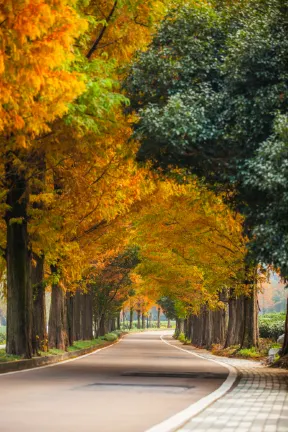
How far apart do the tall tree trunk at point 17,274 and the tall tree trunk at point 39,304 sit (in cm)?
358

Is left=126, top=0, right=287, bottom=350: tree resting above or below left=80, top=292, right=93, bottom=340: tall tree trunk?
above

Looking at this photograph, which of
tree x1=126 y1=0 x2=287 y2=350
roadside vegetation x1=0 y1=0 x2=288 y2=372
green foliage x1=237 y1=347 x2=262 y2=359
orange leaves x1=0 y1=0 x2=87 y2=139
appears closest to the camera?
orange leaves x1=0 y1=0 x2=87 y2=139

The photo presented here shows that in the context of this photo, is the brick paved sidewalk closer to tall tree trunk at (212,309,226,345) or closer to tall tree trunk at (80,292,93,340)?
tall tree trunk at (212,309,226,345)

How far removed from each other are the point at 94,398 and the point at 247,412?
3.28m

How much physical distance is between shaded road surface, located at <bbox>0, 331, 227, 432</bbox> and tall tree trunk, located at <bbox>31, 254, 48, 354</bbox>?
6.56 m

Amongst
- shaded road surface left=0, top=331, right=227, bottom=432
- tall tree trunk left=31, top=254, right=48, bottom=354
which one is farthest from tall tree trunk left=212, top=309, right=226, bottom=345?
shaded road surface left=0, top=331, right=227, bottom=432

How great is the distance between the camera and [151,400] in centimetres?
1354

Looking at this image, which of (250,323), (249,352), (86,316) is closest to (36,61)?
(249,352)

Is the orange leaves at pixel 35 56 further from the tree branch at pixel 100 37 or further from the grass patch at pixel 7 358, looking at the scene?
the grass patch at pixel 7 358

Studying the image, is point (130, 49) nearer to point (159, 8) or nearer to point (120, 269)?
point (159, 8)

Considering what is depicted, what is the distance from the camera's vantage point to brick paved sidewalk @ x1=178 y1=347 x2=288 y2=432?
31.3 ft

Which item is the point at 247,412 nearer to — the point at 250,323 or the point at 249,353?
the point at 249,353

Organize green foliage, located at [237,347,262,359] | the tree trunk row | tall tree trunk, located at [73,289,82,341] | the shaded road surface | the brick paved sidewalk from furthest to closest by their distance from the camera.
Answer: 1. tall tree trunk, located at [73,289,82,341]
2. the tree trunk row
3. green foliage, located at [237,347,262,359]
4. the shaded road surface
5. the brick paved sidewalk

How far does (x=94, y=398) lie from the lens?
13.8m
